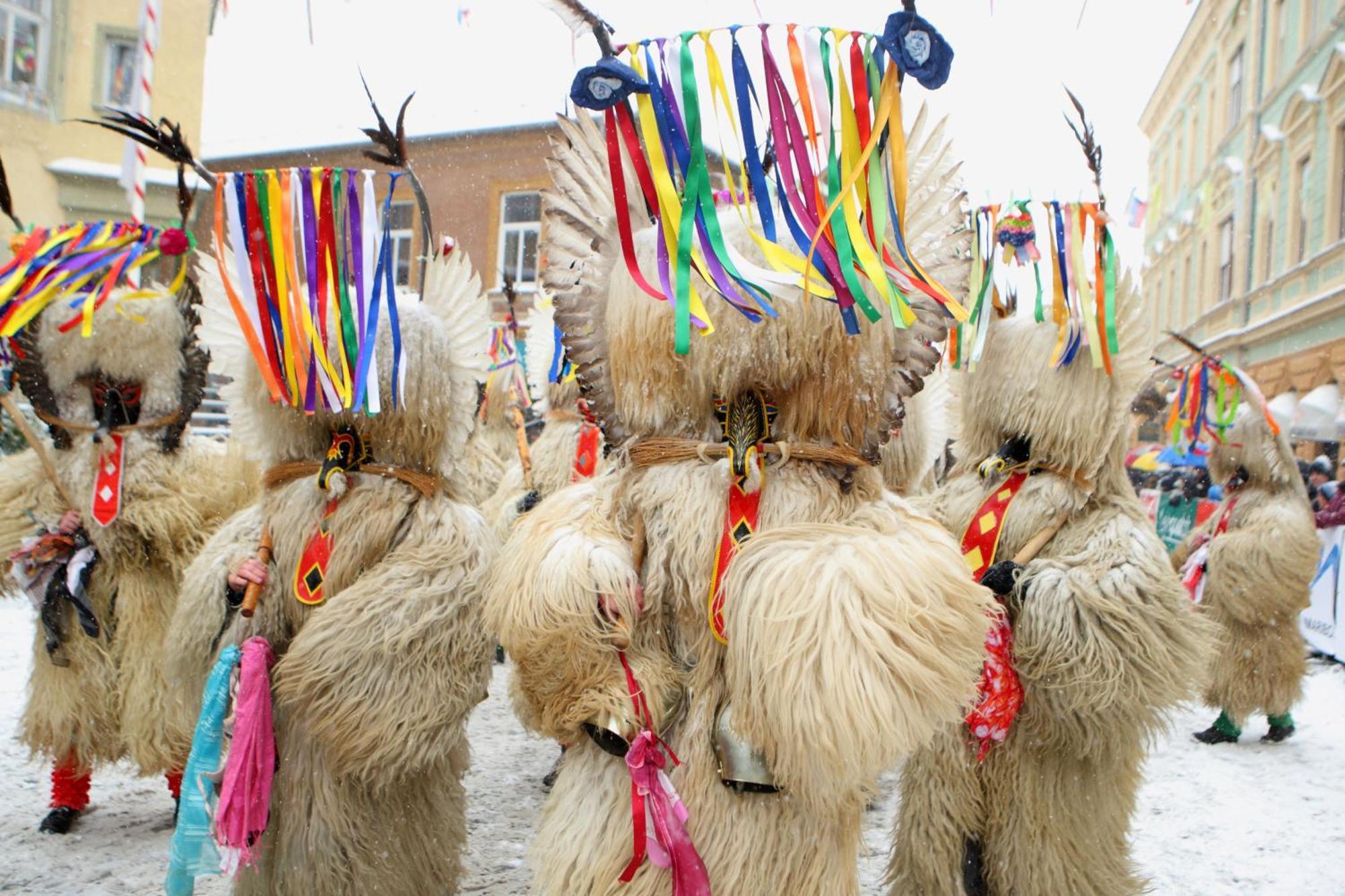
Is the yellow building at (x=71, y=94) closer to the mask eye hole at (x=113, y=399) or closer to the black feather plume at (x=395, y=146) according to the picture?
the mask eye hole at (x=113, y=399)

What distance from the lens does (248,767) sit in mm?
2395

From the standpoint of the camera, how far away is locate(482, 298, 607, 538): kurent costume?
4.57 m

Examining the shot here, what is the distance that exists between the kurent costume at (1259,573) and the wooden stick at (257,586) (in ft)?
14.5

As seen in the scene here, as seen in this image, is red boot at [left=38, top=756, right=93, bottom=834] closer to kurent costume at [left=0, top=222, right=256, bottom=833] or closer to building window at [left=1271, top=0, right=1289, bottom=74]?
kurent costume at [left=0, top=222, right=256, bottom=833]

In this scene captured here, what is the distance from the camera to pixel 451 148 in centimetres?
1345

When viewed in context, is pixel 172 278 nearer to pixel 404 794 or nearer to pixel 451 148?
pixel 404 794

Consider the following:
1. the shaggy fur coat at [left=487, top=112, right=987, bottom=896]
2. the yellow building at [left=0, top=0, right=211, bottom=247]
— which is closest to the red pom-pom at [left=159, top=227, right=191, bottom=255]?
the shaggy fur coat at [left=487, top=112, right=987, bottom=896]

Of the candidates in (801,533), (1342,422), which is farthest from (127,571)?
(1342,422)

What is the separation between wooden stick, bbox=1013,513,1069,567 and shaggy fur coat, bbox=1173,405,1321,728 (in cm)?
278

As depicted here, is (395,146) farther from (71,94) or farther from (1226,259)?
(1226,259)

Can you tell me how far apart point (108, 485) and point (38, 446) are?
24 cm

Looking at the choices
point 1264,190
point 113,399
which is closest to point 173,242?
point 113,399

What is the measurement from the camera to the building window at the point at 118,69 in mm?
12961

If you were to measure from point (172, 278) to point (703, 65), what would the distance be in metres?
2.51
